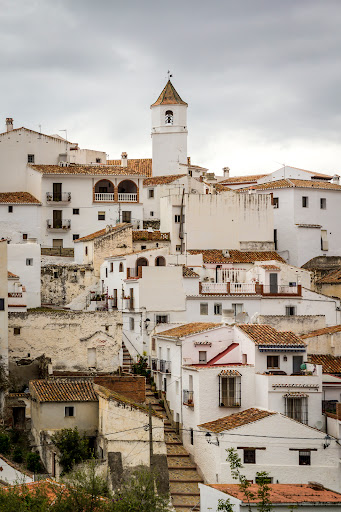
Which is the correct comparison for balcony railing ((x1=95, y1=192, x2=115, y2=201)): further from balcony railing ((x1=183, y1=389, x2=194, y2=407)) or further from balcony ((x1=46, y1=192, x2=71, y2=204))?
balcony railing ((x1=183, y1=389, x2=194, y2=407))

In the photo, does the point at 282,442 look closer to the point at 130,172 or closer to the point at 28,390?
the point at 28,390

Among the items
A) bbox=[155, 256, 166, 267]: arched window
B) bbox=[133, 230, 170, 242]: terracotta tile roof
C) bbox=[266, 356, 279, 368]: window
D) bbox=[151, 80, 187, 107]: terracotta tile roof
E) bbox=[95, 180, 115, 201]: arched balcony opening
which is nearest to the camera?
bbox=[266, 356, 279, 368]: window

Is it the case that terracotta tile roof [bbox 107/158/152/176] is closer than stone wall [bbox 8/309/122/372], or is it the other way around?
stone wall [bbox 8/309/122/372]

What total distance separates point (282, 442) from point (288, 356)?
4610mm

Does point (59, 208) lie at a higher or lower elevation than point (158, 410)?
higher

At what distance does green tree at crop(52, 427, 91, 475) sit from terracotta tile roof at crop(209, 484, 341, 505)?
738cm

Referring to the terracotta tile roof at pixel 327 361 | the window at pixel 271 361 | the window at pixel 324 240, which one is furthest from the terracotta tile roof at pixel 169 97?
the window at pixel 271 361

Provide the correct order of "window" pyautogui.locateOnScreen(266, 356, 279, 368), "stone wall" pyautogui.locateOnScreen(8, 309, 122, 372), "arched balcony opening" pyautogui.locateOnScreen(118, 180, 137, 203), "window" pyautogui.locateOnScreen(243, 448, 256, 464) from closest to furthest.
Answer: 1. "window" pyautogui.locateOnScreen(243, 448, 256, 464)
2. "window" pyautogui.locateOnScreen(266, 356, 279, 368)
3. "stone wall" pyautogui.locateOnScreen(8, 309, 122, 372)
4. "arched balcony opening" pyautogui.locateOnScreen(118, 180, 137, 203)

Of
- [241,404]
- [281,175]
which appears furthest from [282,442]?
[281,175]

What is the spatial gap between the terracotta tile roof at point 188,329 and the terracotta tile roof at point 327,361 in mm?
4691

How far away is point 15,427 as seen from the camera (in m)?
49.1

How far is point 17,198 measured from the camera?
6975 centimetres

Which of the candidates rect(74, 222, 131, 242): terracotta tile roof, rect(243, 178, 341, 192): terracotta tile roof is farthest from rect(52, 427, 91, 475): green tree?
rect(243, 178, 341, 192): terracotta tile roof

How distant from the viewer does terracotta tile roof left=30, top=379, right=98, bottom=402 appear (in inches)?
1841
